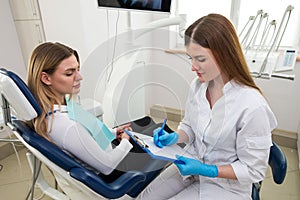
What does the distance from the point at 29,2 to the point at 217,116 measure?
1649 mm

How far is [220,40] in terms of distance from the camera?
80 centimetres

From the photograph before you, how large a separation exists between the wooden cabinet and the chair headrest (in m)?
1.18

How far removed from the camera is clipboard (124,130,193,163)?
2.85 feet

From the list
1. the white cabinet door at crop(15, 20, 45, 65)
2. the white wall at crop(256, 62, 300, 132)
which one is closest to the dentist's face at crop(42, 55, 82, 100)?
the white cabinet door at crop(15, 20, 45, 65)

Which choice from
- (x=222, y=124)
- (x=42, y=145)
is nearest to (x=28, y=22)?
(x=42, y=145)

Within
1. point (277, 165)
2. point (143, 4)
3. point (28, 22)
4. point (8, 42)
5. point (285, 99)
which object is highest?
point (143, 4)

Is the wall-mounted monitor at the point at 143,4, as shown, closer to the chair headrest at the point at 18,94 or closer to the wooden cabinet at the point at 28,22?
the wooden cabinet at the point at 28,22

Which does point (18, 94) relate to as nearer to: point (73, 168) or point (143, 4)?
point (73, 168)

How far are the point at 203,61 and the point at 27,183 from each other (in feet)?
5.23

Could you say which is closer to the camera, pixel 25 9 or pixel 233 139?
pixel 233 139

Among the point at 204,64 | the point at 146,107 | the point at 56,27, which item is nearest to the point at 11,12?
the point at 56,27

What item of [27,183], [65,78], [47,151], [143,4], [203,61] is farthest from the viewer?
[27,183]

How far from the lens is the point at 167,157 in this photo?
859mm

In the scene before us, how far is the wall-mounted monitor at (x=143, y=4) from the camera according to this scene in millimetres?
1321
